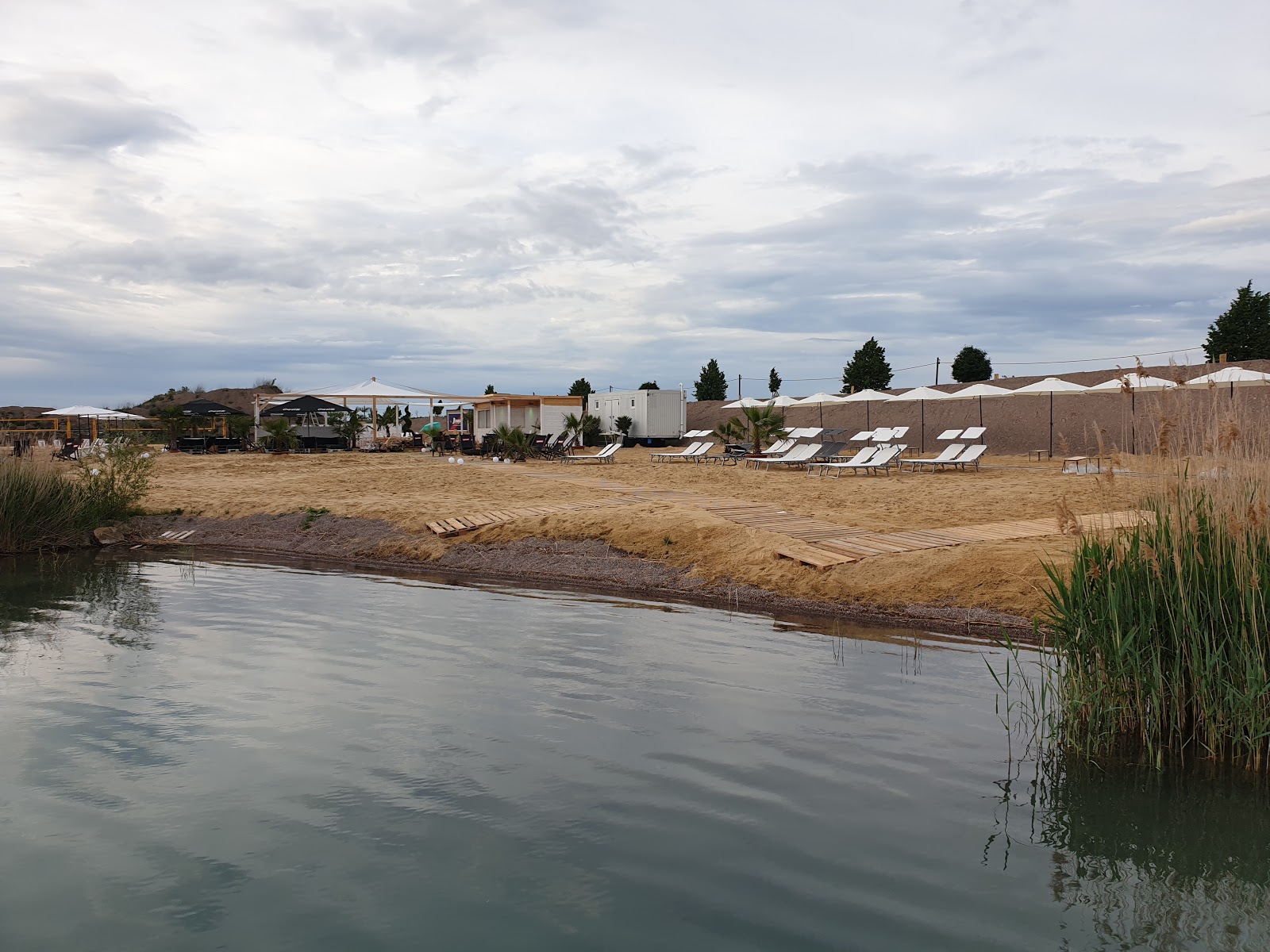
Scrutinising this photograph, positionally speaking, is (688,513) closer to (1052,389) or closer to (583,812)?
(583,812)

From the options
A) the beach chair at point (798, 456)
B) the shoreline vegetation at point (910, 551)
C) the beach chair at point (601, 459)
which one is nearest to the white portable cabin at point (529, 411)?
the beach chair at point (601, 459)

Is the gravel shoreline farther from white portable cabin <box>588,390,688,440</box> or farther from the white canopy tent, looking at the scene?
white portable cabin <box>588,390,688,440</box>

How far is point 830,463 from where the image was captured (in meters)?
19.2

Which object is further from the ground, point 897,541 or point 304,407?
point 304,407

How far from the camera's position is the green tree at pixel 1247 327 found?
25812 mm

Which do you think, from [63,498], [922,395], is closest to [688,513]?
[63,498]

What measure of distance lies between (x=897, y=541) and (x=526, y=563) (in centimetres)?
406

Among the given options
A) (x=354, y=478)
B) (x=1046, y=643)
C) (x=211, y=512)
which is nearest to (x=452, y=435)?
(x=354, y=478)

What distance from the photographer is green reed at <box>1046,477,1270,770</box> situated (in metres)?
4.54

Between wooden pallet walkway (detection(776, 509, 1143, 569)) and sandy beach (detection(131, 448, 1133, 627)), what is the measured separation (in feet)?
0.50

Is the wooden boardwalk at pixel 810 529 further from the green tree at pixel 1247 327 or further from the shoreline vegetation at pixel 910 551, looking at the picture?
the green tree at pixel 1247 327

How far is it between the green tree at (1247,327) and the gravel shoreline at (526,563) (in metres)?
21.6

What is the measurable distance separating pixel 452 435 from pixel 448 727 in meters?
24.7

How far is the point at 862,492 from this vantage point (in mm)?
14828
